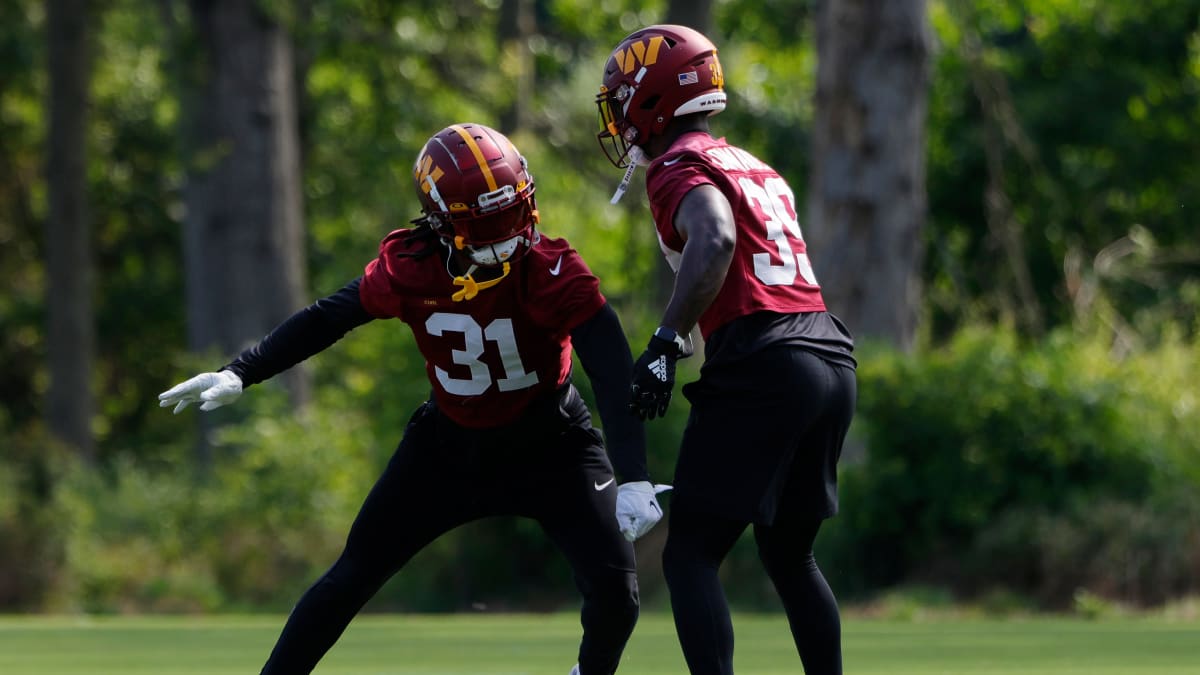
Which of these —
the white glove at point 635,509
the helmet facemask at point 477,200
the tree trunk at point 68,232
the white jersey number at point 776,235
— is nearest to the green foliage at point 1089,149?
the tree trunk at point 68,232

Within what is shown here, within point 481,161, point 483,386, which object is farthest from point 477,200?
point 483,386

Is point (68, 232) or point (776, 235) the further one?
point (68, 232)

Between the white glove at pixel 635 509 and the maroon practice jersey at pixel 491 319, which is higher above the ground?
the maroon practice jersey at pixel 491 319

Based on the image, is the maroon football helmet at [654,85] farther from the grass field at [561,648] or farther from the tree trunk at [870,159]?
the tree trunk at [870,159]

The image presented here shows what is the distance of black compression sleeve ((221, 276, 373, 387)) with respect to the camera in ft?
19.3

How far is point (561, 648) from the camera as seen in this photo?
31.3 feet

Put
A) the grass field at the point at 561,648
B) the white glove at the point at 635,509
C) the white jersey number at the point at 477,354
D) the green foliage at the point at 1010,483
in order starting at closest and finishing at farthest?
1. the white glove at the point at 635,509
2. the white jersey number at the point at 477,354
3. the grass field at the point at 561,648
4. the green foliage at the point at 1010,483

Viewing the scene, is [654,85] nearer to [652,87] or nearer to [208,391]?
[652,87]

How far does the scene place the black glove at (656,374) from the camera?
17.0 ft

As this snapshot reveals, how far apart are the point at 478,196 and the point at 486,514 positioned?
1095mm

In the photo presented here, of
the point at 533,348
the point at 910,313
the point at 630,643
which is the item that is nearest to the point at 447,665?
the point at 630,643

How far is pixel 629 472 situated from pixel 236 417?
14.1 meters

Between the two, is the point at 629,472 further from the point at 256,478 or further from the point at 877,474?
the point at 256,478

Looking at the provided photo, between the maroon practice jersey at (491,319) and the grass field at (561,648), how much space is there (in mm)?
2516
